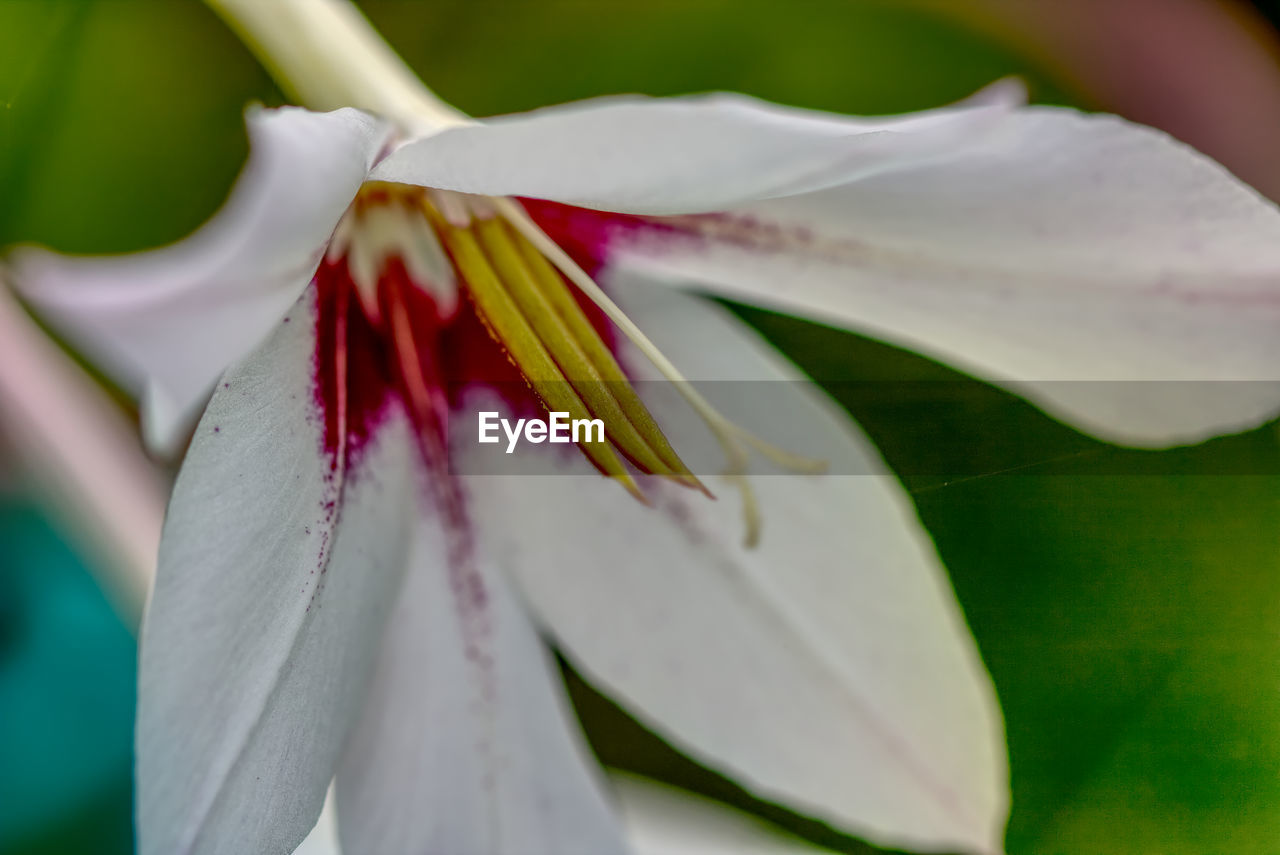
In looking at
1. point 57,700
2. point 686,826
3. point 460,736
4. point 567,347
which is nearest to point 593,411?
point 567,347

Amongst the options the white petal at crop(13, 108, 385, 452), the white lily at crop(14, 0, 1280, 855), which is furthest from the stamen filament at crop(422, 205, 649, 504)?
the white petal at crop(13, 108, 385, 452)

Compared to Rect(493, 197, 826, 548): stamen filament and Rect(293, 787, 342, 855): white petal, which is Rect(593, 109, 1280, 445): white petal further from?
Rect(293, 787, 342, 855): white petal

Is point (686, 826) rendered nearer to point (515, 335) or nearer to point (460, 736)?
point (460, 736)

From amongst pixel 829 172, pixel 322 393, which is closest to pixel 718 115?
pixel 829 172

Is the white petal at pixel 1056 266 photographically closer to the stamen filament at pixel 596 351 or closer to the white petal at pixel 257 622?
the stamen filament at pixel 596 351

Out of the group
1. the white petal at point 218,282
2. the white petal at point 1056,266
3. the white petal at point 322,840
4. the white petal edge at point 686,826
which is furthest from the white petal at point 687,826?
the white petal at point 218,282

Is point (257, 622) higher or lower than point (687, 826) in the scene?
higher
